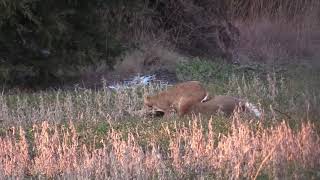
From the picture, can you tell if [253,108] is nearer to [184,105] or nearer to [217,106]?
[217,106]

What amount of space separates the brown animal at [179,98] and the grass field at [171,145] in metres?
0.30

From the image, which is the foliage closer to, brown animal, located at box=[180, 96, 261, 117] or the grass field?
the grass field

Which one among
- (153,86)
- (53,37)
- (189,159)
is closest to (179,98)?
(189,159)

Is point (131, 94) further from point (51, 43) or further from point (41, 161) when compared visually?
point (41, 161)

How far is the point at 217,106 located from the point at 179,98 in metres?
0.56

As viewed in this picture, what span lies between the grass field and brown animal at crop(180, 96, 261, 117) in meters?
0.31

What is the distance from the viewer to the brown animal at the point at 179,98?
957 centimetres

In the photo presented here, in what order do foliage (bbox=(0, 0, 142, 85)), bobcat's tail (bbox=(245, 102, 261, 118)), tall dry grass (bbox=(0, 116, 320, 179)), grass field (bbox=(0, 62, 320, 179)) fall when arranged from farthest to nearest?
foliage (bbox=(0, 0, 142, 85)) < bobcat's tail (bbox=(245, 102, 261, 118)) < tall dry grass (bbox=(0, 116, 320, 179)) < grass field (bbox=(0, 62, 320, 179))

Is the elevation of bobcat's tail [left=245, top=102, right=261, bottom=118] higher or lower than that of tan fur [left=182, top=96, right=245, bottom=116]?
higher

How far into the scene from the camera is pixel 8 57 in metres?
13.6

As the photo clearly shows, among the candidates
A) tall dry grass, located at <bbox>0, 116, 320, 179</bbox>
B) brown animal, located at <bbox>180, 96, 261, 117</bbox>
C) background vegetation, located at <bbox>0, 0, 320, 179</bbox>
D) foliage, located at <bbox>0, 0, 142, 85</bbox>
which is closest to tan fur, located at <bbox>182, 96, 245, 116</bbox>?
brown animal, located at <bbox>180, 96, 261, 117</bbox>

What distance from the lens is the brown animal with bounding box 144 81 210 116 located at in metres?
9.57

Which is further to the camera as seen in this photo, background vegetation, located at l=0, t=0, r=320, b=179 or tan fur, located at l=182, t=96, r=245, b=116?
tan fur, located at l=182, t=96, r=245, b=116

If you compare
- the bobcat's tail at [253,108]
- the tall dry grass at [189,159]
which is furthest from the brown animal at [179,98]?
the tall dry grass at [189,159]
